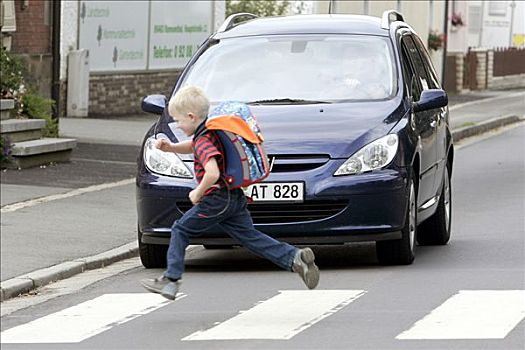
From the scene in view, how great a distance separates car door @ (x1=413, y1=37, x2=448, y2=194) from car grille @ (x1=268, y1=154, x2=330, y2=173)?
187 centimetres

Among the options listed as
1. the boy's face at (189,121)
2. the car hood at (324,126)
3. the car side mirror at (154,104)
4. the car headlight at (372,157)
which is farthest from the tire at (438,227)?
the boy's face at (189,121)

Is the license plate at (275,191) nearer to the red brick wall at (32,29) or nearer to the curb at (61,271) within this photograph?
the curb at (61,271)

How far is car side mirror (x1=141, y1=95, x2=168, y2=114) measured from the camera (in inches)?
477

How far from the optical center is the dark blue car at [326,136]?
36.7 ft

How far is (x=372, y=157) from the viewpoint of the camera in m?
11.3

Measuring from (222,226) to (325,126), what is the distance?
6.20 ft

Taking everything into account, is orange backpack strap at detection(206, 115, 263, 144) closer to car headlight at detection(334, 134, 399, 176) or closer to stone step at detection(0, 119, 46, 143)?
car headlight at detection(334, 134, 399, 176)

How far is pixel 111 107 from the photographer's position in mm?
29094

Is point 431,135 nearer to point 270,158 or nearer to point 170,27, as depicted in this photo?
point 270,158

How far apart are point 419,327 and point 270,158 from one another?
238cm

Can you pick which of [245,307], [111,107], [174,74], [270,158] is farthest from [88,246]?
[174,74]

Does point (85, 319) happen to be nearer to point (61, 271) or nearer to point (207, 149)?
point (207, 149)

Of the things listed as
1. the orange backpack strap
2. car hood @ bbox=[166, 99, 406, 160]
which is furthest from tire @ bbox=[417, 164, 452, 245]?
the orange backpack strap

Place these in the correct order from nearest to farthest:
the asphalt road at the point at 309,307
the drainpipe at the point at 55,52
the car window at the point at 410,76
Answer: the asphalt road at the point at 309,307 < the car window at the point at 410,76 < the drainpipe at the point at 55,52
